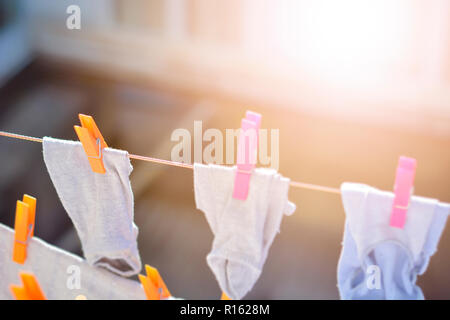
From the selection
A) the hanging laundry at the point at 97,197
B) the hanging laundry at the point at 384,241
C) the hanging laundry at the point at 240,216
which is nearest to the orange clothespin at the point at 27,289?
the hanging laundry at the point at 97,197

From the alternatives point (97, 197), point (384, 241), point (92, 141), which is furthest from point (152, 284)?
point (384, 241)

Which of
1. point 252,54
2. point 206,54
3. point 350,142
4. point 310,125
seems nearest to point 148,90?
point 206,54

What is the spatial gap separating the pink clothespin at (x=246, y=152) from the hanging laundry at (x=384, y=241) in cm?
17

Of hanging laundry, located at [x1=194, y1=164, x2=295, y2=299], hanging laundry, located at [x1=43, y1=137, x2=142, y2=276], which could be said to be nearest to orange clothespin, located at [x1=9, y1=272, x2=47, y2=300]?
hanging laundry, located at [x1=43, y1=137, x2=142, y2=276]

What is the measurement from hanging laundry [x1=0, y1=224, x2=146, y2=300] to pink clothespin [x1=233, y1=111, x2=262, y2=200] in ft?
1.15

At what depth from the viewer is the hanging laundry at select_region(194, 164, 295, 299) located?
892 millimetres

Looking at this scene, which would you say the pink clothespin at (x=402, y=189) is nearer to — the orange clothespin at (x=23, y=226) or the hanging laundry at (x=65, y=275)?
the hanging laundry at (x=65, y=275)

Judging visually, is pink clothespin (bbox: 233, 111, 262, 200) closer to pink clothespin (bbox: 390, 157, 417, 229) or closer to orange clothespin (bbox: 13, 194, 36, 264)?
pink clothespin (bbox: 390, 157, 417, 229)

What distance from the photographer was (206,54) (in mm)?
3592

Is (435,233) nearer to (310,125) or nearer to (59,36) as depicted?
(310,125)

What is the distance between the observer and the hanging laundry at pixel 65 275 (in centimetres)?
106

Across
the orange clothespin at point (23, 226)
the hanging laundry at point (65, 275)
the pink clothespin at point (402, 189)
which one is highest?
the pink clothespin at point (402, 189)

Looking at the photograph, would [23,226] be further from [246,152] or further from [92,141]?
[246,152]
